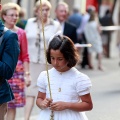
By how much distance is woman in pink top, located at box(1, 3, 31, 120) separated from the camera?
7.23 metres

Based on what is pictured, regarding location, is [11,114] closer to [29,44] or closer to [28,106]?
[28,106]

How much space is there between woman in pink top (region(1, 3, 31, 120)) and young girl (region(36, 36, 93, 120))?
2256 millimetres

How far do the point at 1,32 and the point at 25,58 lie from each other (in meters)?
2.39

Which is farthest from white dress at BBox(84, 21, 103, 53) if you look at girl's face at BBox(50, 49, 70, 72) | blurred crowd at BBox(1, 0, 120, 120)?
girl's face at BBox(50, 49, 70, 72)

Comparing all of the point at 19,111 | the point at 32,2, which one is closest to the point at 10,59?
the point at 19,111

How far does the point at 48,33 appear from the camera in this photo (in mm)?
8133

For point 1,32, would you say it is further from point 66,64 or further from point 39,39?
point 39,39

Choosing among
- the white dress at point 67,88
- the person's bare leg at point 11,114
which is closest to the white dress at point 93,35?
the person's bare leg at point 11,114

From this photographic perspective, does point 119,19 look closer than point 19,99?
No

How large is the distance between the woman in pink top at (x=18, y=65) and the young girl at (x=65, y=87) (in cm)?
226

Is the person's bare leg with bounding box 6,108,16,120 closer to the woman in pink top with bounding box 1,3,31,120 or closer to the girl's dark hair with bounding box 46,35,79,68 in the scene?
the woman in pink top with bounding box 1,3,31,120

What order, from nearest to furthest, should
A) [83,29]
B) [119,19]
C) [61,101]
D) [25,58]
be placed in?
1. [61,101]
2. [25,58]
3. [83,29]
4. [119,19]

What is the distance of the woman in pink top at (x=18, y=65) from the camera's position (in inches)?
285

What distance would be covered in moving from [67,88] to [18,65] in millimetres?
2453
